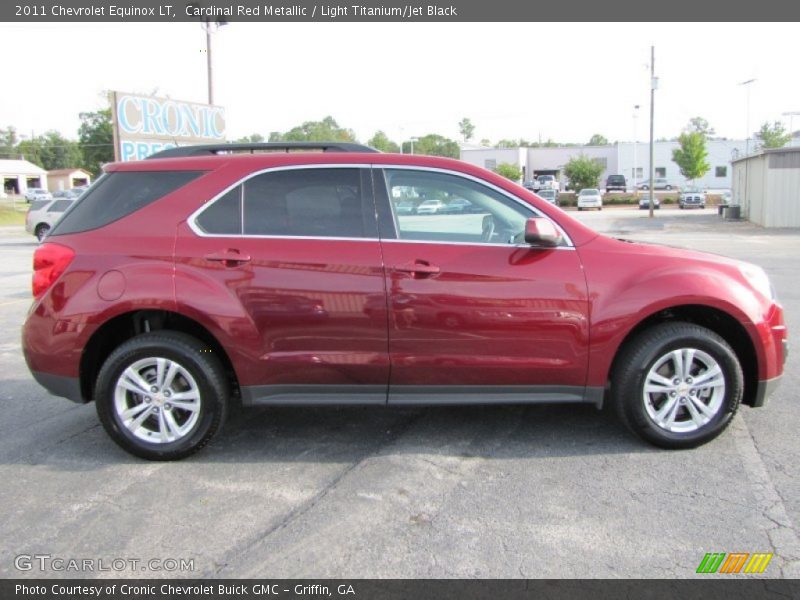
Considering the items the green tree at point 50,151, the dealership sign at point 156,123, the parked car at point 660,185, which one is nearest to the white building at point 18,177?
the green tree at point 50,151

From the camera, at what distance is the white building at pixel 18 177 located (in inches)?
3413

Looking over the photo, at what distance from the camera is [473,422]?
15.3 feet

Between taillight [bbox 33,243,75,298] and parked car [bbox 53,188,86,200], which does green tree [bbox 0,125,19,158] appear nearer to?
parked car [bbox 53,188,86,200]

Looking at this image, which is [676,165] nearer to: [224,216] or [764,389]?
[764,389]

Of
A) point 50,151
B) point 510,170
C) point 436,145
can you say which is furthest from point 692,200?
point 50,151

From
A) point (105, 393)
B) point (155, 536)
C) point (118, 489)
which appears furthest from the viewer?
point (105, 393)

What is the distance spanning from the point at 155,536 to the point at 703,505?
9.05 ft

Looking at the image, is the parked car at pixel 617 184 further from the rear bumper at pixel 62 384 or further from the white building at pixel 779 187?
the rear bumper at pixel 62 384

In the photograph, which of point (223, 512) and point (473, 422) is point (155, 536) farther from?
point (473, 422)

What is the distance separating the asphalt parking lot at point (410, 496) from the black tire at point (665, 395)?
0.12 metres

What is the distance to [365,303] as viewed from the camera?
3.89 meters

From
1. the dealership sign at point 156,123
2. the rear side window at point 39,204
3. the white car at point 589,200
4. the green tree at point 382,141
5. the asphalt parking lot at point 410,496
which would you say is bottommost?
the asphalt parking lot at point 410,496

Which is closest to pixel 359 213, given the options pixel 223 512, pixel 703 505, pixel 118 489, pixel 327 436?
pixel 327 436

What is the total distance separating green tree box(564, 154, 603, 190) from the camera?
64250 mm
